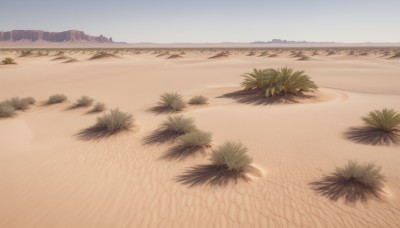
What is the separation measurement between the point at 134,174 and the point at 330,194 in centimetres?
381

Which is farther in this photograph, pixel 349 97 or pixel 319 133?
pixel 349 97

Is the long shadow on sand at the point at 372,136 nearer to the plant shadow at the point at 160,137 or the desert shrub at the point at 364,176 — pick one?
the desert shrub at the point at 364,176

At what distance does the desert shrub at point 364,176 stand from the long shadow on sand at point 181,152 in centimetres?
312

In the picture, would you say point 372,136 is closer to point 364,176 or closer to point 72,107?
point 364,176

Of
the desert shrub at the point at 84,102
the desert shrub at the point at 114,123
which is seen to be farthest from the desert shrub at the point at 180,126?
the desert shrub at the point at 84,102

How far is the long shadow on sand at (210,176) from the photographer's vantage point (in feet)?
18.7

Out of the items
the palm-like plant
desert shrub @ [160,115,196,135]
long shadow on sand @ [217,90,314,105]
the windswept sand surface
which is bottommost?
the windswept sand surface

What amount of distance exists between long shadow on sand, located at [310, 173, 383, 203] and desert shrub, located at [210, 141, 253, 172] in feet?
4.26

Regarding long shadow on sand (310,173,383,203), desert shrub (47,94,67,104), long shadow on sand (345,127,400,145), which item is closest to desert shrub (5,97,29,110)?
desert shrub (47,94,67,104)

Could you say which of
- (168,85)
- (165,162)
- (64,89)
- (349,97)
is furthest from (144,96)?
(349,97)

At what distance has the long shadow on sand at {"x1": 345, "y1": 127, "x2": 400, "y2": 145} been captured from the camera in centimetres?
731

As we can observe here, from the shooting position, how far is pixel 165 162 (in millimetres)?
6773

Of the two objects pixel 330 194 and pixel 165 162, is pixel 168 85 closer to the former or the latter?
pixel 165 162

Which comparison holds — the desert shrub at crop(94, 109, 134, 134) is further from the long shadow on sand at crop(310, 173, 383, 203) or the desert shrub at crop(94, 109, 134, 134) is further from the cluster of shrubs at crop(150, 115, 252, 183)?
the long shadow on sand at crop(310, 173, 383, 203)
